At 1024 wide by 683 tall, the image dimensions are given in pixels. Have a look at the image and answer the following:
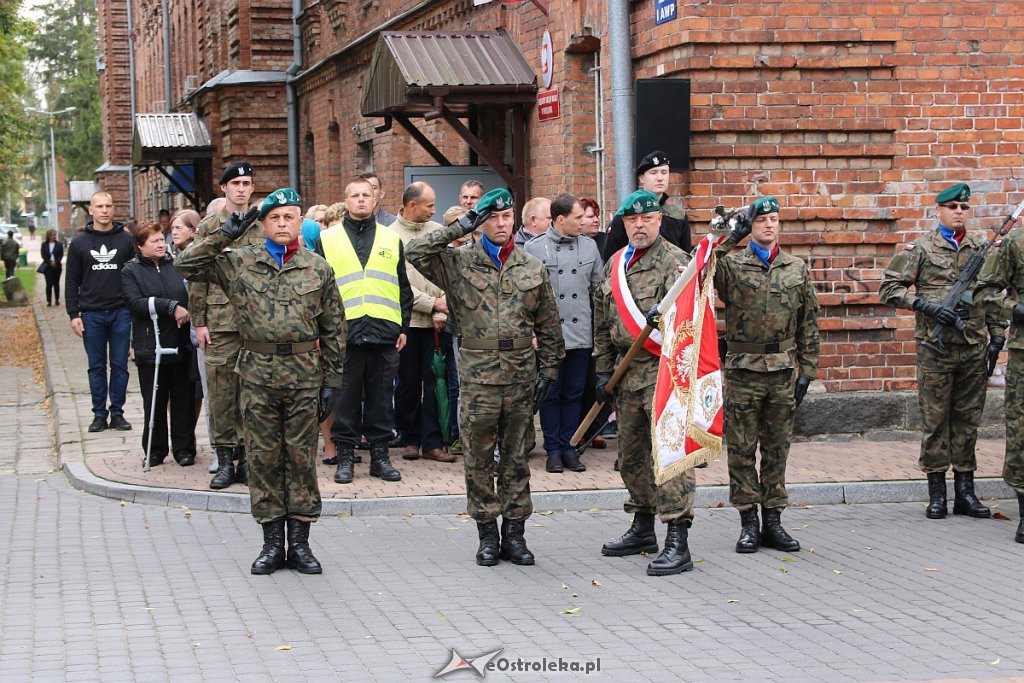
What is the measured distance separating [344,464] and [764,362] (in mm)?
3275

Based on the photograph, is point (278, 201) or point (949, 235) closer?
point (278, 201)

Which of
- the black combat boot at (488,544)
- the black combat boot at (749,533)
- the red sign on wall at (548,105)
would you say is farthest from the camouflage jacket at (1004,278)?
the red sign on wall at (548,105)

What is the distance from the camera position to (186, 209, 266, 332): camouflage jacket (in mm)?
9242

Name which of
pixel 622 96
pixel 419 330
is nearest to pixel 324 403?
pixel 419 330

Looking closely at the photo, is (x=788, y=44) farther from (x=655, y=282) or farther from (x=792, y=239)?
(x=655, y=282)

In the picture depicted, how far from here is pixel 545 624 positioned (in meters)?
6.49

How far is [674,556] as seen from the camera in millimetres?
7477

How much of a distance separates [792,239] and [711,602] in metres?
5.12

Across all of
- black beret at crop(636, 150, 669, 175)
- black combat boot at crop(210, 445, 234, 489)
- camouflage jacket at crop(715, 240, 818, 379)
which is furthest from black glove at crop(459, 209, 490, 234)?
black combat boot at crop(210, 445, 234, 489)

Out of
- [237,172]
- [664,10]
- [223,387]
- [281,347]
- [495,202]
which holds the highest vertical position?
[664,10]

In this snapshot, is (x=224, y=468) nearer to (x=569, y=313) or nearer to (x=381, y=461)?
(x=381, y=461)

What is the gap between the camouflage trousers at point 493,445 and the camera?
7719mm

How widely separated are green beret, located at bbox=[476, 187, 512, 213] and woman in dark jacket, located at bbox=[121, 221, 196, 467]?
11.9 ft

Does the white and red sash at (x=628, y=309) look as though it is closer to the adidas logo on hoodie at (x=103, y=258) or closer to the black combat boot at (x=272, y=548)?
the black combat boot at (x=272, y=548)
